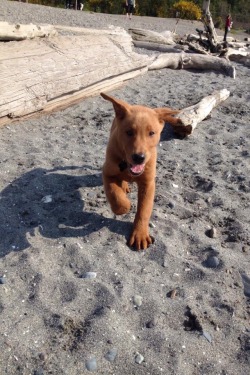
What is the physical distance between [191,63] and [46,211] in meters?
7.88

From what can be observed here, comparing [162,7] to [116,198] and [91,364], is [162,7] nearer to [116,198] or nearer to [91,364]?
[116,198]

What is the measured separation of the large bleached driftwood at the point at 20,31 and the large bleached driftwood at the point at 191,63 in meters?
3.49

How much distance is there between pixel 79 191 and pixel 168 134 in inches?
91.1

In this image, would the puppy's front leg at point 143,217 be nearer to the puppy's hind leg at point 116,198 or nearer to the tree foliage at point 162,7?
the puppy's hind leg at point 116,198

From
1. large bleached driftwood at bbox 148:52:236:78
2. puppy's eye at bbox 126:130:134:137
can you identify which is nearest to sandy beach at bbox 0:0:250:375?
puppy's eye at bbox 126:130:134:137

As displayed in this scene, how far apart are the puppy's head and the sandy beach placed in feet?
2.54

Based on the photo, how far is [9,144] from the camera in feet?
18.7

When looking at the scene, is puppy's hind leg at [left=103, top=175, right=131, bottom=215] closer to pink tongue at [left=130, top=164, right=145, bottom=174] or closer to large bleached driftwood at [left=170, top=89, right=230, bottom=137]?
pink tongue at [left=130, top=164, right=145, bottom=174]

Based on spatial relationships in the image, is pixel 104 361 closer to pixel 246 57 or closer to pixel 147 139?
pixel 147 139

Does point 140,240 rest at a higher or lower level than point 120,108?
lower

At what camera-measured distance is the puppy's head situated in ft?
11.8

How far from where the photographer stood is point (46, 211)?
4254 millimetres

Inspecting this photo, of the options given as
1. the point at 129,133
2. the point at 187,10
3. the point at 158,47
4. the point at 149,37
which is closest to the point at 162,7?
the point at 187,10

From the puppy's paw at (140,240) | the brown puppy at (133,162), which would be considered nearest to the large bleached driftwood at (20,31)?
the brown puppy at (133,162)
